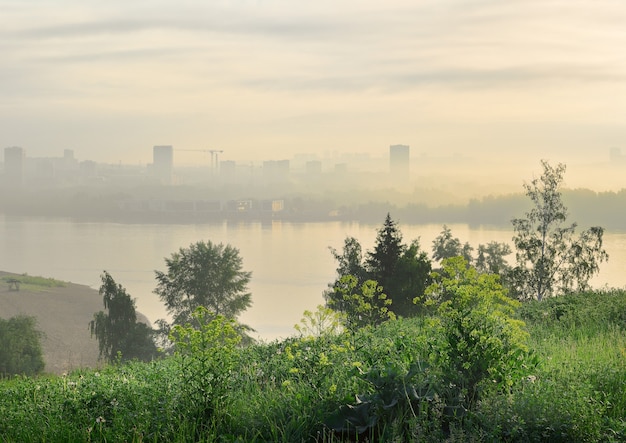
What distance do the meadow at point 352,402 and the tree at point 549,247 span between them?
15941 millimetres

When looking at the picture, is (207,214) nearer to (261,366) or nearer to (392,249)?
(392,249)

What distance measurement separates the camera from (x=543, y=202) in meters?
21.5

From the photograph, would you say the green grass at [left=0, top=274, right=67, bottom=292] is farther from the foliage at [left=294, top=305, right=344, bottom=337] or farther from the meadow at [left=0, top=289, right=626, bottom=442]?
the meadow at [left=0, top=289, right=626, bottom=442]

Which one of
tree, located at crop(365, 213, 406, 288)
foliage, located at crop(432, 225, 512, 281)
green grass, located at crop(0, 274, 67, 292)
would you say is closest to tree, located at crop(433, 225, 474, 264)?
foliage, located at crop(432, 225, 512, 281)

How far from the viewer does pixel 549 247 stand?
21.5m

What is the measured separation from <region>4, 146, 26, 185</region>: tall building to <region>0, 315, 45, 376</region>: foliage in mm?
53300

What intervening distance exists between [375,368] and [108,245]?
76.5m

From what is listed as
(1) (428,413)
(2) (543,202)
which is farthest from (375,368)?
(2) (543,202)

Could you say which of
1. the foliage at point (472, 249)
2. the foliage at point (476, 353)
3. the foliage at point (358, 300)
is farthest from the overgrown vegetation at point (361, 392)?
the foliage at point (472, 249)

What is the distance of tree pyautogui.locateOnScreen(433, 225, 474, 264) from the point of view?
35.2m

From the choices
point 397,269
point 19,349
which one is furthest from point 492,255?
point 19,349

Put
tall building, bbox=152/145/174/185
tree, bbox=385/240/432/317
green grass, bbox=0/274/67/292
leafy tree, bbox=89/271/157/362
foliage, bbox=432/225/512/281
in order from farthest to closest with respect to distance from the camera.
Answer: tall building, bbox=152/145/174/185 < green grass, bbox=0/274/67/292 < foliage, bbox=432/225/512/281 < leafy tree, bbox=89/271/157/362 < tree, bbox=385/240/432/317

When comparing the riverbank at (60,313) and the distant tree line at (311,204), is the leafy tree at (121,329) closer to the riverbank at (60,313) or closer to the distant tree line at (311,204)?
the riverbank at (60,313)

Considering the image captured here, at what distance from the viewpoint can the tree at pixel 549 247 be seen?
21062 mm
